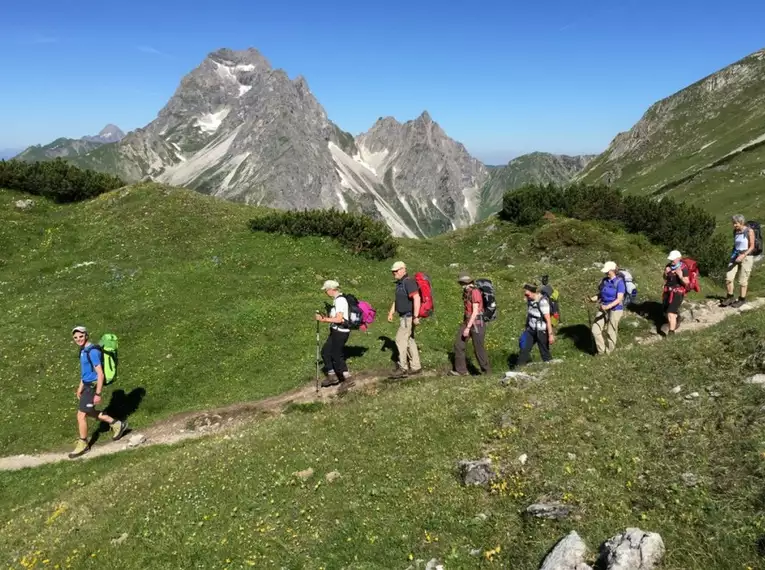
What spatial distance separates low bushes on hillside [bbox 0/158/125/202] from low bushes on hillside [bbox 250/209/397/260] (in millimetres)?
18152

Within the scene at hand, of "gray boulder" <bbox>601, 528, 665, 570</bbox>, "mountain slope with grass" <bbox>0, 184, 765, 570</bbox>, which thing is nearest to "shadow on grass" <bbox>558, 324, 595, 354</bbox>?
"mountain slope with grass" <bbox>0, 184, 765, 570</bbox>

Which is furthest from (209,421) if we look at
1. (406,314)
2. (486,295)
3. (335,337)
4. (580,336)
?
(580,336)

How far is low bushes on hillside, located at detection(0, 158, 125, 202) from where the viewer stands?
150ft

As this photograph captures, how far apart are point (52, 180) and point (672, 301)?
4815cm

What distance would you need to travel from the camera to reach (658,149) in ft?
615

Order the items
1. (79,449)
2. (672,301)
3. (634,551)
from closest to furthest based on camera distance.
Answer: (634,551), (79,449), (672,301)

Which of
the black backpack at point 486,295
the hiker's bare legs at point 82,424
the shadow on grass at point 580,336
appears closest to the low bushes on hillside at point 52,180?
the hiker's bare legs at point 82,424

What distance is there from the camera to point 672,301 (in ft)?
76.2

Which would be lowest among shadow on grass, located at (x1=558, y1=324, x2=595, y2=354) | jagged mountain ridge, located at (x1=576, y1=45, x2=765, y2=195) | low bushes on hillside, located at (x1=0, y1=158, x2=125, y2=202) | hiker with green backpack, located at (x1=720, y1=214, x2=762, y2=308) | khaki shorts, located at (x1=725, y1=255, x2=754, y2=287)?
shadow on grass, located at (x1=558, y1=324, x2=595, y2=354)

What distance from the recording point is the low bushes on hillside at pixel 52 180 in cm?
4566

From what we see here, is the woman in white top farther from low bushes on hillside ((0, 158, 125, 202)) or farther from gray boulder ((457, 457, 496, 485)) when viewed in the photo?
low bushes on hillside ((0, 158, 125, 202))

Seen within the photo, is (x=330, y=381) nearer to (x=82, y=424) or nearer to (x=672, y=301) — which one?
(x=82, y=424)

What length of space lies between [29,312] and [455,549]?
96.9 ft

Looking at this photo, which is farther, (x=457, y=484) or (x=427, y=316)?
(x=427, y=316)
